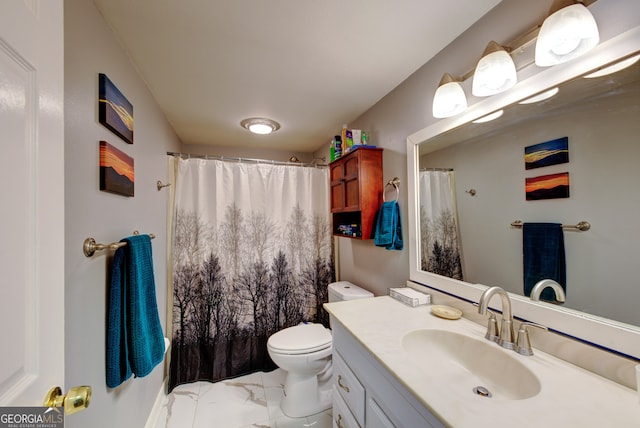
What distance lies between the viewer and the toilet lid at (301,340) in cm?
165

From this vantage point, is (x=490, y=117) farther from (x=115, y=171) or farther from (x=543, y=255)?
(x=115, y=171)

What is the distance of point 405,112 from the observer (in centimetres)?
155

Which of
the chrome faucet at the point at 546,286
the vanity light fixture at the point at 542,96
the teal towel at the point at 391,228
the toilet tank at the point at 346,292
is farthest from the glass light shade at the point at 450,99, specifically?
the toilet tank at the point at 346,292

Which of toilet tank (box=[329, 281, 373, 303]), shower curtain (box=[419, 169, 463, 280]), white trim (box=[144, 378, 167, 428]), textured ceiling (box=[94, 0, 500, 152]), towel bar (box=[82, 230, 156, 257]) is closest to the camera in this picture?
towel bar (box=[82, 230, 156, 257])

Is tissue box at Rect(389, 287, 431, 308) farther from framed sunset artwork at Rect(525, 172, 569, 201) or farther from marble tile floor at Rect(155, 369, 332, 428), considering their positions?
marble tile floor at Rect(155, 369, 332, 428)

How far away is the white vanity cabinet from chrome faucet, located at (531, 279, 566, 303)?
0.58 metres

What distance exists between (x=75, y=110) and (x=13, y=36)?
496 mm

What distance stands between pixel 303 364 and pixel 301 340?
15 centimetres

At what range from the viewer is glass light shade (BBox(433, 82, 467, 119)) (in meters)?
1.14

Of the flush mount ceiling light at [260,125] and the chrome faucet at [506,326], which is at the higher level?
the flush mount ceiling light at [260,125]

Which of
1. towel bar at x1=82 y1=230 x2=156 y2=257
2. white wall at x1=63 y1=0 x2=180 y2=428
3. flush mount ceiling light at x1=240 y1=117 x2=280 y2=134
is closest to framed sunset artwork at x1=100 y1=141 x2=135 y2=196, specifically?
white wall at x1=63 y1=0 x2=180 y2=428

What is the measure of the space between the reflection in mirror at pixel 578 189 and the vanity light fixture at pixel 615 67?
1cm

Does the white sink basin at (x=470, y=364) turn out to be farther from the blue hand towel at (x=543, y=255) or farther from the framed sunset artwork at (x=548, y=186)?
the framed sunset artwork at (x=548, y=186)

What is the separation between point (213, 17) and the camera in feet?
3.50
